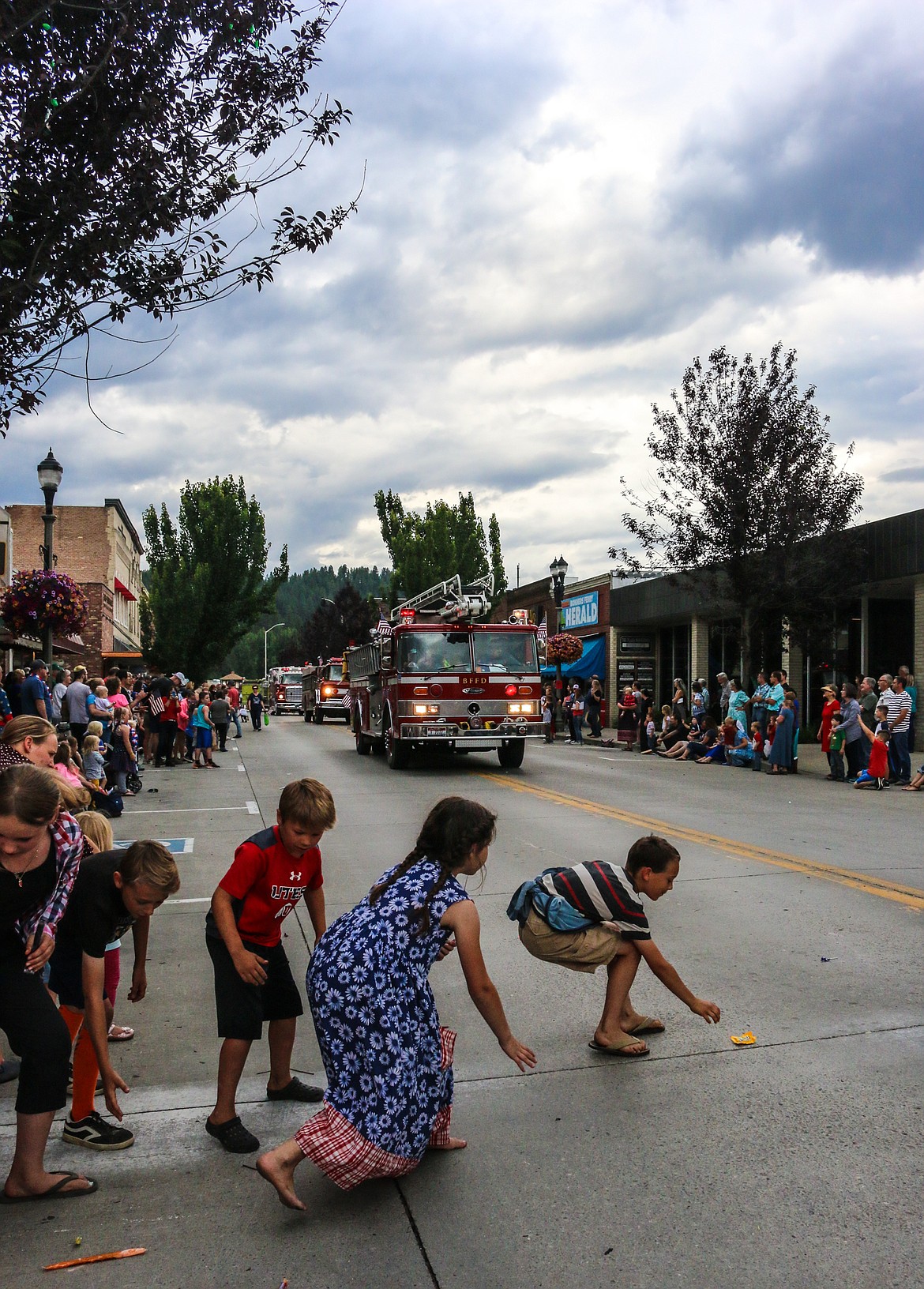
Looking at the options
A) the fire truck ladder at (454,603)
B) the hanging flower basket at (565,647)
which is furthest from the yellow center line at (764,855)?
the hanging flower basket at (565,647)

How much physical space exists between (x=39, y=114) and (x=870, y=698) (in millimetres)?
16240

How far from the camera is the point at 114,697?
17.2 m

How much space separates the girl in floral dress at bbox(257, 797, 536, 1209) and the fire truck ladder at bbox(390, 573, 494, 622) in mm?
16267

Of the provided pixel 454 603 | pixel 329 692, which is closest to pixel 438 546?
pixel 329 692

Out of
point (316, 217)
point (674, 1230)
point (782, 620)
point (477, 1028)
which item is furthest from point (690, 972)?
point (782, 620)

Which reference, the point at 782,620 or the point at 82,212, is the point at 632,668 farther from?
the point at 82,212

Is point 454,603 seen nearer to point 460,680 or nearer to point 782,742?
point 460,680

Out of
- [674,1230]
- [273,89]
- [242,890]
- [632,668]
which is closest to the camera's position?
[674,1230]

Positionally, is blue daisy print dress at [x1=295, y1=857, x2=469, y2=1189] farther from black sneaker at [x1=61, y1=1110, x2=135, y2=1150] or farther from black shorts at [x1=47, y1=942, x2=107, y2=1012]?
black shorts at [x1=47, y1=942, x2=107, y2=1012]

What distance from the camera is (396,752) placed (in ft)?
68.2

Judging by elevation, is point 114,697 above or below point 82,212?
below

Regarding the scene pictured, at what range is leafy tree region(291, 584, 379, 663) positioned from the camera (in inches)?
2918

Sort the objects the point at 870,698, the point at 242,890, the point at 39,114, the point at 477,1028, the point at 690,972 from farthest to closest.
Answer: the point at 870,698, the point at 39,114, the point at 690,972, the point at 477,1028, the point at 242,890

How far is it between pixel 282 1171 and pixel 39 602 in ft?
46.5
